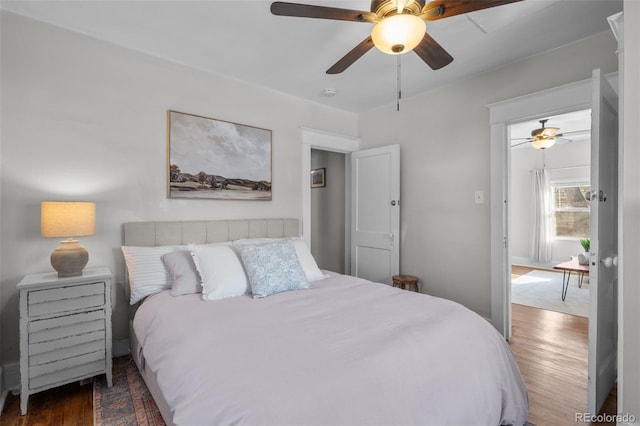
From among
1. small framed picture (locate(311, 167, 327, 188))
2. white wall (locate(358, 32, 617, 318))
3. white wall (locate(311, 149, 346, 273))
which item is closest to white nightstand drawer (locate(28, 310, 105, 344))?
white wall (locate(358, 32, 617, 318))

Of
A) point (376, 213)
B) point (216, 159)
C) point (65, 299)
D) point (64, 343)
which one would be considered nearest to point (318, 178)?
point (376, 213)

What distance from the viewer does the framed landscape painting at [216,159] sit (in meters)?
2.81

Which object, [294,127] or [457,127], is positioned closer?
[457,127]

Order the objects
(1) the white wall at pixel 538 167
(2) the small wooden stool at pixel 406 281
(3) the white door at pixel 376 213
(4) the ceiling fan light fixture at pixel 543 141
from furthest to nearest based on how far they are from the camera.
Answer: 1. (1) the white wall at pixel 538 167
2. (4) the ceiling fan light fixture at pixel 543 141
3. (3) the white door at pixel 376 213
4. (2) the small wooden stool at pixel 406 281

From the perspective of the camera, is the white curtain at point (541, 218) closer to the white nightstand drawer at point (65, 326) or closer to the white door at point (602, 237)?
the white door at point (602, 237)

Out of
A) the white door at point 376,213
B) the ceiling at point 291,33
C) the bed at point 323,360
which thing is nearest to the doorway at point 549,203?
the white door at point 376,213

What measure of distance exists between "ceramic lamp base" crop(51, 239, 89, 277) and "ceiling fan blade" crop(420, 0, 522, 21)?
2622 mm

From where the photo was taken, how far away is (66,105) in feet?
7.61

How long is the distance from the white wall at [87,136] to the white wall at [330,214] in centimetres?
200

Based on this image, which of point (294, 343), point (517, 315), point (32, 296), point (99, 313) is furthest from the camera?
point (517, 315)

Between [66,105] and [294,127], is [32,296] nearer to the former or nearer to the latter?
[66,105]

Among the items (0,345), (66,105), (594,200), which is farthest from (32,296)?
(594,200)

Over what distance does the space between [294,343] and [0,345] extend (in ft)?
7.35

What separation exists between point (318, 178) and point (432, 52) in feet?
10.7
